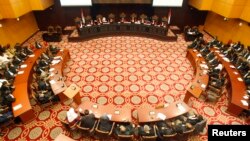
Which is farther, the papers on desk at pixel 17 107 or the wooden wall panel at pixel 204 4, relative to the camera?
the wooden wall panel at pixel 204 4

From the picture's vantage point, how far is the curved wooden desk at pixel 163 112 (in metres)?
5.55

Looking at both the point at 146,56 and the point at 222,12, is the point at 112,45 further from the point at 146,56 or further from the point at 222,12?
the point at 222,12

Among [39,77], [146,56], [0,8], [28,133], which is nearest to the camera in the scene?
[28,133]

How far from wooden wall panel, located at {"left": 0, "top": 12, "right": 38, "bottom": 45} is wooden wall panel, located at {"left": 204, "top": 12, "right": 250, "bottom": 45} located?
45.5 ft

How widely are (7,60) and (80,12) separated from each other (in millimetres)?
6735

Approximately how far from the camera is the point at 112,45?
38.0ft

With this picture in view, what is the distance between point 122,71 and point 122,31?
4.98m

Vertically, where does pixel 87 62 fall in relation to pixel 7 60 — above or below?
below

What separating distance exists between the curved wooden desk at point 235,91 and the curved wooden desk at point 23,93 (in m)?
7.30

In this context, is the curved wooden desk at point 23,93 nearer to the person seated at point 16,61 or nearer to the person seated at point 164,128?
the person seated at point 16,61

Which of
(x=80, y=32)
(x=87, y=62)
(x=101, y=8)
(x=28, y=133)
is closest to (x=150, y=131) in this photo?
(x=28, y=133)

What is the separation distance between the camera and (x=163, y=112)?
5.74 m

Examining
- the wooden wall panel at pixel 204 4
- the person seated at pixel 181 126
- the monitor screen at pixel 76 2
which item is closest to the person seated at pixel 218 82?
the person seated at pixel 181 126

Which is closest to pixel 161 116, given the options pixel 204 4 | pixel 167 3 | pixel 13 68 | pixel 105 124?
pixel 105 124
